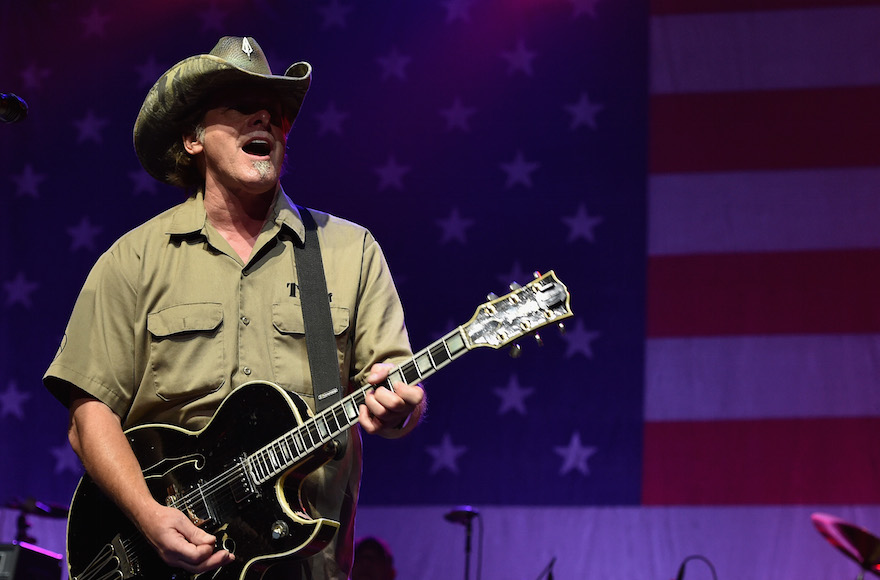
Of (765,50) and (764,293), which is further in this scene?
(765,50)

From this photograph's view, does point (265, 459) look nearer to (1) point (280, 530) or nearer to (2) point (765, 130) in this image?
(1) point (280, 530)

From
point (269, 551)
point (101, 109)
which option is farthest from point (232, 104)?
point (101, 109)

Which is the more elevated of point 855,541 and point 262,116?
point 262,116

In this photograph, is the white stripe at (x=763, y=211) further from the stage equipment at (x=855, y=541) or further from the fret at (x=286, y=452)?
the fret at (x=286, y=452)

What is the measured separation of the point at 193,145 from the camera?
3.06 m

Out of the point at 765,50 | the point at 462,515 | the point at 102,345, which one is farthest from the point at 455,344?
the point at 765,50

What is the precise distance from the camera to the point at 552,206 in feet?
19.1

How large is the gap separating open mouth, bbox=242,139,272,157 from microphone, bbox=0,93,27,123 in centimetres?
65

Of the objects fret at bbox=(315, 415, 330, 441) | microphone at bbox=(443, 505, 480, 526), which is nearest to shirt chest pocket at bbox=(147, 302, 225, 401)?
fret at bbox=(315, 415, 330, 441)

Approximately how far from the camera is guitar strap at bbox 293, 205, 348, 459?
267 centimetres

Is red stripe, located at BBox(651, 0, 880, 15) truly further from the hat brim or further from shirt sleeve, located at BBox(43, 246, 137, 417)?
shirt sleeve, located at BBox(43, 246, 137, 417)

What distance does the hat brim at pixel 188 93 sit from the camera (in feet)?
9.53

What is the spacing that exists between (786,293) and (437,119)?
7.41ft

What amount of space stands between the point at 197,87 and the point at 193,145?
191 mm
